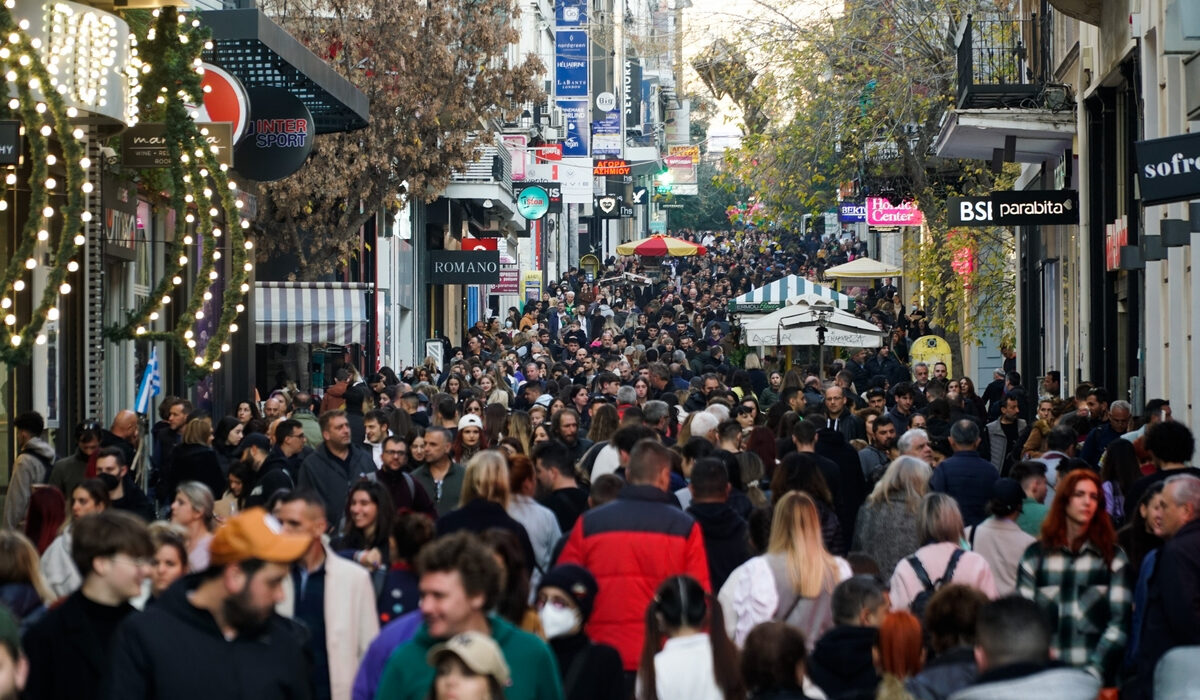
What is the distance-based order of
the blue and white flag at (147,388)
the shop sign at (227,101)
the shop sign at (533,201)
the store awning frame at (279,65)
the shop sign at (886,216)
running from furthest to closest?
the shop sign at (533,201)
the shop sign at (886,216)
the shop sign at (227,101)
the store awning frame at (279,65)
the blue and white flag at (147,388)

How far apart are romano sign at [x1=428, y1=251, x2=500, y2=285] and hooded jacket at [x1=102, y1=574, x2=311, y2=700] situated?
113 ft

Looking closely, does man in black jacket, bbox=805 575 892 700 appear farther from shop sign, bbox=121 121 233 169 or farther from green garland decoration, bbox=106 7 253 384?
shop sign, bbox=121 121 233 169

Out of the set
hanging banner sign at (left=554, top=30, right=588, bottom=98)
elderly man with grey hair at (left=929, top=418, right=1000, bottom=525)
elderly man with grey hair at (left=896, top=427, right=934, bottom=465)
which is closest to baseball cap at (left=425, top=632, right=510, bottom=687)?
elderly man with grey hair at (left=929, top=418, right=1000, bottom=525)

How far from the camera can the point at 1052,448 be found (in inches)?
532

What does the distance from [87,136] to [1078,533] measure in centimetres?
1167

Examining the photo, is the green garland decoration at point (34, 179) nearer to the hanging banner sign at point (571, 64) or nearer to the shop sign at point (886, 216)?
the shop sign at point (886, 216)

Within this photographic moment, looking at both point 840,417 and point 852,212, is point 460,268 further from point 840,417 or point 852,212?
point 840,417

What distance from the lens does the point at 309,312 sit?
89.8 feet

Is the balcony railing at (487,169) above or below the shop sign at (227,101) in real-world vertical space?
above

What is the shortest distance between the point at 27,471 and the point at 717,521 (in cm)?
533

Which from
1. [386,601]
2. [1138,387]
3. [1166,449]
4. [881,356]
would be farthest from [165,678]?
[881,356]

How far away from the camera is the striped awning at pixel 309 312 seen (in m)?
27.3

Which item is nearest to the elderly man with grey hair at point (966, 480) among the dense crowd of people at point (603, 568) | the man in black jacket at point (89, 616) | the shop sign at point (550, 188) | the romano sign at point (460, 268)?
the dense crowd of people at point (603, 568)

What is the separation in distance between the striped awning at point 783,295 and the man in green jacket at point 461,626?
2365 cm
